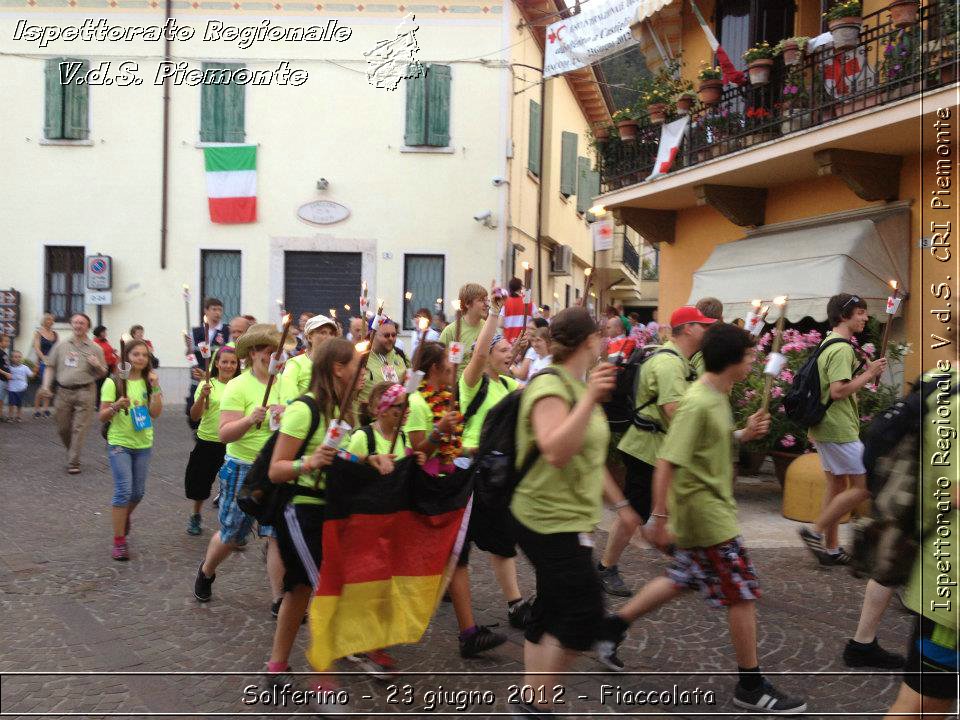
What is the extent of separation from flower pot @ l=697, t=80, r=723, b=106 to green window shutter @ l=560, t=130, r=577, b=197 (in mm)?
11205

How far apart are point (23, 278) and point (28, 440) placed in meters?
7.15

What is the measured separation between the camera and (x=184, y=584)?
6238 mm

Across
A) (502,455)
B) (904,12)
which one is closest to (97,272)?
(904,12)

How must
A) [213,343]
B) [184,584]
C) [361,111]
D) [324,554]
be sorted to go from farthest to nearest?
[361,111], [213,343], [184,584], [324,554]

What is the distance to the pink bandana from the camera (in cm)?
445

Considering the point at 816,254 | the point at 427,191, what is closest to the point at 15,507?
the point at 816,254

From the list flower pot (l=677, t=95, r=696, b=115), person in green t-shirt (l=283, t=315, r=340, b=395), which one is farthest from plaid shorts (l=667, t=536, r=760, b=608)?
flower pot (l=677, t=95, r=696, b=115)

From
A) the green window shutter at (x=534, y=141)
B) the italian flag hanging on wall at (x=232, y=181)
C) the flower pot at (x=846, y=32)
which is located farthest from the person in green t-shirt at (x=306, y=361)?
the green window shutter at (x=534, y=141)

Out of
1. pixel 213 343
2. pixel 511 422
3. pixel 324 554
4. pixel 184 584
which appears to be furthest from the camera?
pixel 213 343

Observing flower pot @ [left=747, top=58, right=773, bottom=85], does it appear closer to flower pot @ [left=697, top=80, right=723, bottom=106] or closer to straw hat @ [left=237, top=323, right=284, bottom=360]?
flower pot @ [left=697, top=80, right=723, bottom=106]

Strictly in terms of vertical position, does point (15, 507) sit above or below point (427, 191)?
below

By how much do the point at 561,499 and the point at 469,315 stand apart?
2.83 metres

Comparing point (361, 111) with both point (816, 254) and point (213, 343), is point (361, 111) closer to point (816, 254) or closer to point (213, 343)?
point (213, 343)

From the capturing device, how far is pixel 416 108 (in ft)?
63.3
